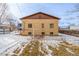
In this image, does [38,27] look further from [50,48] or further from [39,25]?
[50,48]

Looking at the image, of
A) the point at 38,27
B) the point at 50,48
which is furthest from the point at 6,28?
the point at 50,48

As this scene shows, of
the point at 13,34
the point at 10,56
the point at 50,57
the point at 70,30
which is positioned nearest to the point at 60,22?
the point at 70,30

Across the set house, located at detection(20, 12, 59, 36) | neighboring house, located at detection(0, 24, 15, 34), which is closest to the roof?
house, located at detection(20, 12, 59, 36)

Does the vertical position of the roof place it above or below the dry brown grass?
above

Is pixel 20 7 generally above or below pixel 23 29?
above

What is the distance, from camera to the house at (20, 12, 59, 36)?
60.2 inches

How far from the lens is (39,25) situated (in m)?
1.53

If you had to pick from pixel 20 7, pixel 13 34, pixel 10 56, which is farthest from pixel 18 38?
pixel 20 7

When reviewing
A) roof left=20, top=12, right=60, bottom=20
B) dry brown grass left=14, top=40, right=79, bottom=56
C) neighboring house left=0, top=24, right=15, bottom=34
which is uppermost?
roof left=20, top=12, right=60, bottom=20

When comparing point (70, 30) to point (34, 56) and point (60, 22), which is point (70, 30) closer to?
point (60, 22)

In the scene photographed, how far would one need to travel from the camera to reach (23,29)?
1.54 m

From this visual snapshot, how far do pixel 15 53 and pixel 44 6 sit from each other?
0.49 meters

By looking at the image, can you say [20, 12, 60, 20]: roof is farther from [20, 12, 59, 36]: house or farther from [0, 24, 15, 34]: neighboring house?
[0, 24, 15, 34]: neighboring house

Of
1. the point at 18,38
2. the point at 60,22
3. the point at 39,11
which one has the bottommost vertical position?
the point at 18,38
